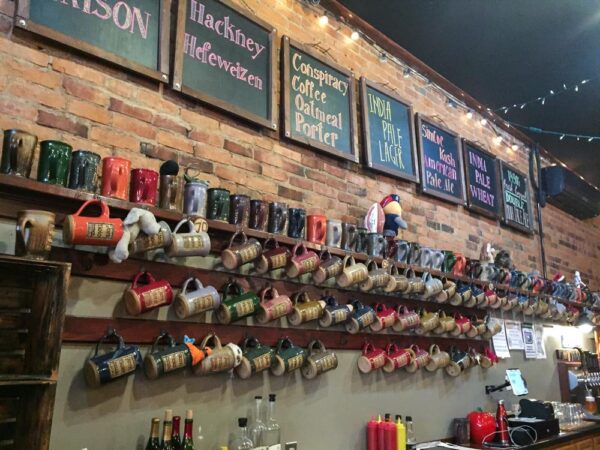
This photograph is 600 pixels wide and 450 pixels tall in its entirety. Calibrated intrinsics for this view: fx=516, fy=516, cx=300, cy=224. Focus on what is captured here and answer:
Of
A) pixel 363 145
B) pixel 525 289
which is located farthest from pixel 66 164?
pixel 525 289

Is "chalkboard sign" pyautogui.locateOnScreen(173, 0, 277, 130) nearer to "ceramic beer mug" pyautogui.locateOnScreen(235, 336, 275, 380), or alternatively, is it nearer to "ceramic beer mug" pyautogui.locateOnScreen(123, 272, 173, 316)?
"ceramic beer mug" pyautogui.locateOnScreen(123, 272, 173, 316)

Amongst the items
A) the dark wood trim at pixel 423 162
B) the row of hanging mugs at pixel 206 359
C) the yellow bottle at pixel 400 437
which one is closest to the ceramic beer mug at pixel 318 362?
the row of hanging mugs at pixel 206 359

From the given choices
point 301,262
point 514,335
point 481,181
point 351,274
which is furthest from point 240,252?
point 514,335

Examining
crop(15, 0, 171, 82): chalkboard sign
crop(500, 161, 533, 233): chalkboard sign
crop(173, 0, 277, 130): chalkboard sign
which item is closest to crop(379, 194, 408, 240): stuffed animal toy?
crop(173, 0, 277, 130): chalkboard sign

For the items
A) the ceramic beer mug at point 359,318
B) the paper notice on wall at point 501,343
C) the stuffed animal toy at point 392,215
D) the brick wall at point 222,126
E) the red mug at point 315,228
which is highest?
the brick wall at point 222,126

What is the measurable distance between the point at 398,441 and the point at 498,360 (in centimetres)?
159

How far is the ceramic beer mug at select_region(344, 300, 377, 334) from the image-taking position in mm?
2607

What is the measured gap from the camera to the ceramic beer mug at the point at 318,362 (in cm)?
237

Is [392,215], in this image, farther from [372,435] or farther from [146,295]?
[146,295]

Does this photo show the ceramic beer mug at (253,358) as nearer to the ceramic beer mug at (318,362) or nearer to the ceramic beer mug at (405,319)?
the ceramic beer mug at (318,362)

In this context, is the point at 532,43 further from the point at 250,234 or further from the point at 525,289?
the point at 250,234

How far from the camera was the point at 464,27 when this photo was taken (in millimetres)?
3531

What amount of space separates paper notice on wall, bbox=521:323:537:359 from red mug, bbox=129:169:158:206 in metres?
3.51

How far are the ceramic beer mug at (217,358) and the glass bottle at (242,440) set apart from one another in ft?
0.72
